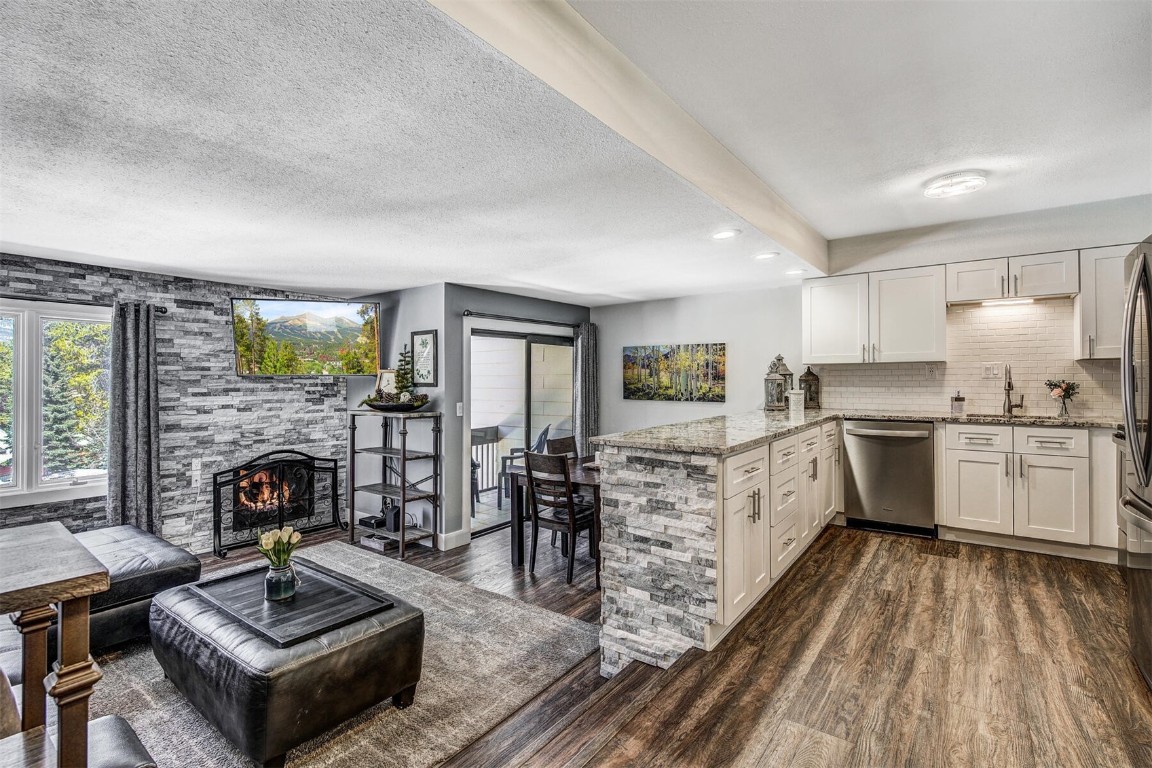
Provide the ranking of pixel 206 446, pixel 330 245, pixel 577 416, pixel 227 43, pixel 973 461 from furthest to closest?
pixel 577 416
pixel 206 446
pixel 973 461
pixel 330 245
pixel 227 43

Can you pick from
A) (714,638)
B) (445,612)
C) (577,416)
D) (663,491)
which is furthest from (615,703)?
(577,416)

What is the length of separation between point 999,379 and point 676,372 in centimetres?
275

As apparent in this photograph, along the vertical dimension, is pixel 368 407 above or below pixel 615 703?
above

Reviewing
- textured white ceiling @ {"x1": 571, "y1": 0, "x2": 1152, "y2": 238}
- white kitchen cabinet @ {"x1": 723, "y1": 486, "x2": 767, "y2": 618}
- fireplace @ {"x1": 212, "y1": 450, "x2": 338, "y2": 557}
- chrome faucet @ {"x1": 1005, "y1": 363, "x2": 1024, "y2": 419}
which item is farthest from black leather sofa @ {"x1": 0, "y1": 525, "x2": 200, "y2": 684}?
chrome faucet @ {"x1": 1005, "y1": 363, "x2": 1024, "y2": 419}

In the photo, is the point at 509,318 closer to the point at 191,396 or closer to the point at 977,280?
the point at 191,396

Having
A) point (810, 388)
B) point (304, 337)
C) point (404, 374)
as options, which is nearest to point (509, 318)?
point (404, 374)

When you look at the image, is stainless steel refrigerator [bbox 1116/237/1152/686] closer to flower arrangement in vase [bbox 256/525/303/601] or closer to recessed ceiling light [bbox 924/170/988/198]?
recessed ceiling light [bbox 924/170/988/198]

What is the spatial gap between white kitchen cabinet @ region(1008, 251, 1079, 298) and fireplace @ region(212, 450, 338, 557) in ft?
19.4

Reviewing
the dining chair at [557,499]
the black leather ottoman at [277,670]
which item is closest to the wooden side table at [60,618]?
the black leather ottoman at [277,670]

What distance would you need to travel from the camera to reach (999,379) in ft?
13.6

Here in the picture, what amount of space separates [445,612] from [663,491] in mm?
1820

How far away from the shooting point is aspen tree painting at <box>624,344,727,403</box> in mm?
5594

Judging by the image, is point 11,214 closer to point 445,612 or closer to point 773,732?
point 445,612

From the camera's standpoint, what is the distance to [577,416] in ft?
20.2
